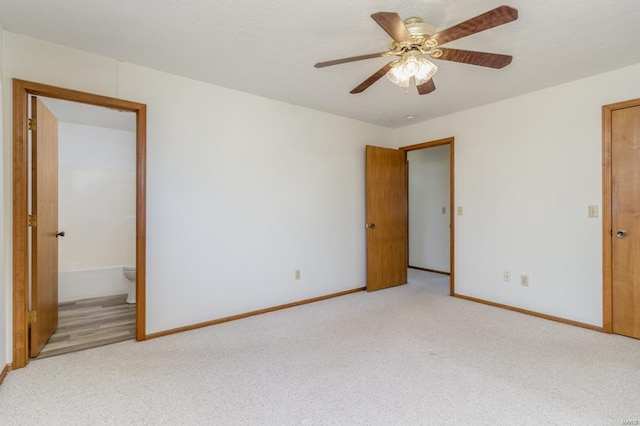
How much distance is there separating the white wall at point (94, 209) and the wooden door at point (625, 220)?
5.45 metres

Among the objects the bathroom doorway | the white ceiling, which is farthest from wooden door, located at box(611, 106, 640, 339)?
the bathroom doorway

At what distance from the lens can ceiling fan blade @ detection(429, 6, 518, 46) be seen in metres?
1.41

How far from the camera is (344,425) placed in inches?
64.9

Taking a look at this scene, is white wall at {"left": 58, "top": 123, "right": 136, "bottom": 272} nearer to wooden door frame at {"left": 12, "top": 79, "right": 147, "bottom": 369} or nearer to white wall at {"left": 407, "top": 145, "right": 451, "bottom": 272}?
wooden door frame at {"left": 12, "top": 79, "right": 147, "bottom": 369}

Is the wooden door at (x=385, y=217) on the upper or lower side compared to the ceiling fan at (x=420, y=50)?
lower

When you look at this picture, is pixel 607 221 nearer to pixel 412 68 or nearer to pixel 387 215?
pixel 387 215

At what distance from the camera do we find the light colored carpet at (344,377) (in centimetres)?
173

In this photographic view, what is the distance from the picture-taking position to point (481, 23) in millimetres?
1526

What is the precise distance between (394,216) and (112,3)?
147 inches

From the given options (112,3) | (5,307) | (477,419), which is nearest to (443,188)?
(477,419)

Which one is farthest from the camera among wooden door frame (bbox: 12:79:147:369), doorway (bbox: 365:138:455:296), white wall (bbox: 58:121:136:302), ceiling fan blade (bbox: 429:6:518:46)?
→ doorway (bbox: 365:138:455:296)

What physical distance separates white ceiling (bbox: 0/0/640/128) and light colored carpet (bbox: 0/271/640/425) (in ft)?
7.50

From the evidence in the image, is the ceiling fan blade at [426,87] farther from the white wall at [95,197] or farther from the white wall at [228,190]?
the white wall at [95,197]

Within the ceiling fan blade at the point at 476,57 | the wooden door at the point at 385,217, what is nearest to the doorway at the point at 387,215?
the wooden door at the point at 385,217
